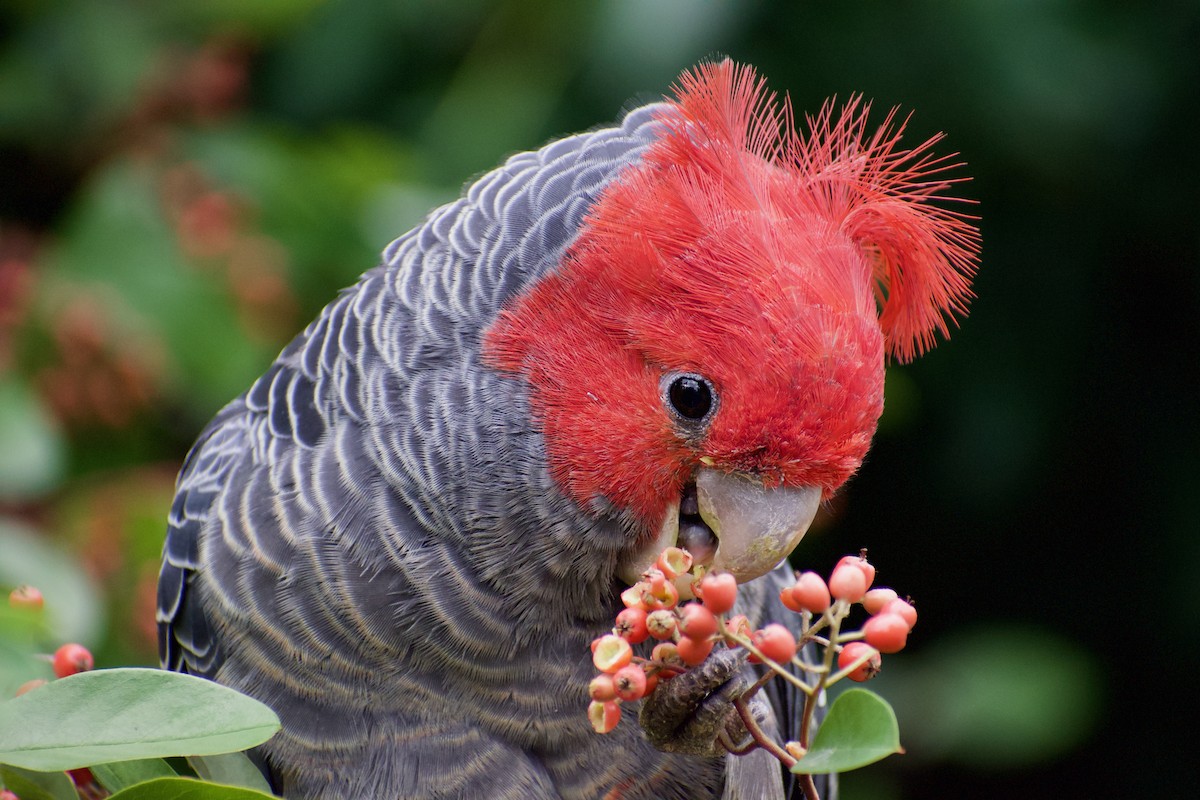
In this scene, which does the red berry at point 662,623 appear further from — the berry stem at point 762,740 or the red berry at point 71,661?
the red berry at point 71,661

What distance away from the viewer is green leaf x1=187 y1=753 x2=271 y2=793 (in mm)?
1156

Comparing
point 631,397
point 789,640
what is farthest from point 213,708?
point 631,397

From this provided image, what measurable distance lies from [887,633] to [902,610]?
0.04m

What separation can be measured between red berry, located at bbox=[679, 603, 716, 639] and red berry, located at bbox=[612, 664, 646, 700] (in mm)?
55

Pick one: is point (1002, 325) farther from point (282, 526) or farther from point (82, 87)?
point (82, 87)

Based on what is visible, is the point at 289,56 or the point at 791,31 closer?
the point at 791,31

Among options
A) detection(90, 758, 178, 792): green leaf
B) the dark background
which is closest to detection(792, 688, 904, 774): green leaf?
detection(90, 758, 178, 792): green leaf

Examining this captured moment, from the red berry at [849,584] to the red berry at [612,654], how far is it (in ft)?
0.60

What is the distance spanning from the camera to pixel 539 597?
1297 mm

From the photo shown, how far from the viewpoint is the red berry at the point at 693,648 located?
921mm

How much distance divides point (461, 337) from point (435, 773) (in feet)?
1.71

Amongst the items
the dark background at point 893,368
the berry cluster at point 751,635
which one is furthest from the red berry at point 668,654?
the dark background at point 893,368

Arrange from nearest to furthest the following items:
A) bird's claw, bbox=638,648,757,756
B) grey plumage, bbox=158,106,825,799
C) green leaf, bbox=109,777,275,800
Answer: green leaf, bbox=109,777,275,800, bird's claw, bbox=638,648,757,756, grey plumage, bbox=158,106,825,799

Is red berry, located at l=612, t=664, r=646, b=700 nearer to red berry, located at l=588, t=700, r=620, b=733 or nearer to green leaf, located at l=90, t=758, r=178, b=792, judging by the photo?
red berry, located at l=588, t=700, r=620, b=733
